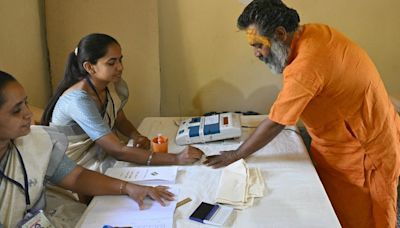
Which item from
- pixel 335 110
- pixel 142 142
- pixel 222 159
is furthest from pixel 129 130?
pixel 335 110

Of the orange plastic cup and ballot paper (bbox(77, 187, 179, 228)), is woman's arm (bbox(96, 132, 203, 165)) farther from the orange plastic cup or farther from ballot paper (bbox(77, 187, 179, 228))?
ballot paper (bbox(77, 187, 179, 228))

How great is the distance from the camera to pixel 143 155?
1758 millimetres

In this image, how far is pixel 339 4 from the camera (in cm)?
253

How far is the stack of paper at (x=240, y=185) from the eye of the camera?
55.7 inches

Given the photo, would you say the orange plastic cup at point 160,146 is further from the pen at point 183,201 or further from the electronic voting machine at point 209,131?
the pen at point 183,201

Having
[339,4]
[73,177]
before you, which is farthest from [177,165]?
[339,4]

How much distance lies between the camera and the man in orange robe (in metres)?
1.57

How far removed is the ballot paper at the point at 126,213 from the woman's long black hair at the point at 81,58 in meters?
0.64

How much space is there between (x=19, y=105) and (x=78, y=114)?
0.50 meters

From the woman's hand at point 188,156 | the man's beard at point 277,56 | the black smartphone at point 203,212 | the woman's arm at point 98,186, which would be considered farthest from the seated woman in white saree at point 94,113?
the man's beard at point 277,56

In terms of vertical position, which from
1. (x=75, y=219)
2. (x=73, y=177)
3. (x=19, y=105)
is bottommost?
(x=75, y=219)

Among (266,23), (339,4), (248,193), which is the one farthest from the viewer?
(339,4)

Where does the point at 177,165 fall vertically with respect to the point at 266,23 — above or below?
below

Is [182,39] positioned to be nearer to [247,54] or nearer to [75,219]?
[247,54]
